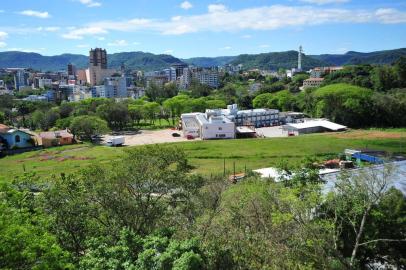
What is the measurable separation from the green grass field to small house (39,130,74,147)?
10.6 feet

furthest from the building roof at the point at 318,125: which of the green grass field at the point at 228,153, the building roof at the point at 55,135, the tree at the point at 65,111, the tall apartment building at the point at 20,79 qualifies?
the tall apartment building at the point at 20,79

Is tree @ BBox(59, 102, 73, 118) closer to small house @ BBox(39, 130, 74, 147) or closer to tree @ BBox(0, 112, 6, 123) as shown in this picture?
tree @ BBox(0, 112, 6, 123)

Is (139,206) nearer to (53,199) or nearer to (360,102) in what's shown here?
(53,199)

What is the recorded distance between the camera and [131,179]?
1298 cm

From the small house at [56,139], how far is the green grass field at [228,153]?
3.24 metres

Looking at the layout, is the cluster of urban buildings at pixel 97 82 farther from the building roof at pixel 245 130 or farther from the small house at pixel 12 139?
the building roof at pixel 245 130

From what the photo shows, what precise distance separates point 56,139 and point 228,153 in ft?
82.2

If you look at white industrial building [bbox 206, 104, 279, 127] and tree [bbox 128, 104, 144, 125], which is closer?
white industrial building [bbox 206, 104, 279, 127]

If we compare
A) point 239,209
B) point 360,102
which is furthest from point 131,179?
point 360,102

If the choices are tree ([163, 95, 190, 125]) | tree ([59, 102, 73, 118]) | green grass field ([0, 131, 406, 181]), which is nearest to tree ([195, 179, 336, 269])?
green grass field ([0, 131, 406, 181])

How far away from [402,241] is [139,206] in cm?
926

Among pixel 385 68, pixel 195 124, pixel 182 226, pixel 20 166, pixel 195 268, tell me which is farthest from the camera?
pixel 385 68

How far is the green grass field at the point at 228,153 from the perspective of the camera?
35344 millimetres

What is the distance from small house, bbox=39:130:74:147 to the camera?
50.5m
